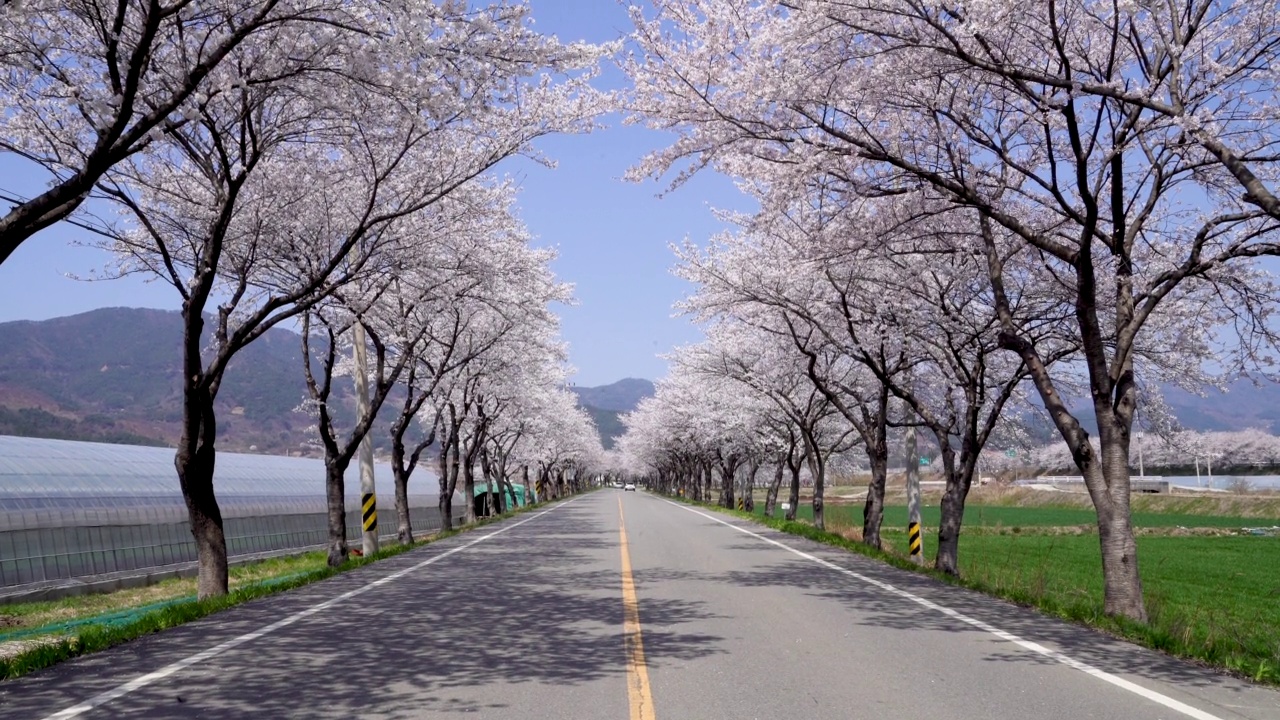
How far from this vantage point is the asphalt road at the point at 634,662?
6.61m

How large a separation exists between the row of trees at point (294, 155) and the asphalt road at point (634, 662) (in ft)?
12.4

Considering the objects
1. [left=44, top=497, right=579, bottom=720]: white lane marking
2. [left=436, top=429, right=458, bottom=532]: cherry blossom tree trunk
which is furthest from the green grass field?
[left=44, top=497, right=579, bottom=720]: white lane marking

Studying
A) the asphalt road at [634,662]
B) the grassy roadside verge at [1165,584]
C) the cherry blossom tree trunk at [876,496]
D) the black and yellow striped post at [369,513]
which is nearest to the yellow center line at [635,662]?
the asphalt road at [634,662]

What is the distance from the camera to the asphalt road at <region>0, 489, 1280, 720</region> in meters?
6.61

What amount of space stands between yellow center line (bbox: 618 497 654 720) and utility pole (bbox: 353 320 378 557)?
9807mm

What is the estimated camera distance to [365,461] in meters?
23.3

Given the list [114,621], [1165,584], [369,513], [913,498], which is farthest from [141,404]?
[114,621]

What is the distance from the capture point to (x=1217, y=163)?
41.7ft

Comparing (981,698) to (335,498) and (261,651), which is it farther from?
(335,498)

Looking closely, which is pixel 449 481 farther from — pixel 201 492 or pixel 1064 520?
pixel 1064 520

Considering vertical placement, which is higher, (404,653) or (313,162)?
(313,162)

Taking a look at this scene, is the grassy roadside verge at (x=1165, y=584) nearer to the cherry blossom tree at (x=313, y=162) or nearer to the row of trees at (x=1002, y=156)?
the row of trees at (x=1002, y=156)

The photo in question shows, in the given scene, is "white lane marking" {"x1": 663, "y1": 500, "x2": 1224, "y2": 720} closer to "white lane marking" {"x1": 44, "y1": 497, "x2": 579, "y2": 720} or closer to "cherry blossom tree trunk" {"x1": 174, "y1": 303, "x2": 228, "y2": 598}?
"white lane marking" {"x1": 44, "y1": 497, "x2": 579, "y2": 720}

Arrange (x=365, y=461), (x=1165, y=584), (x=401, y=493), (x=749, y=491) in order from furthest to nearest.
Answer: (x=749, y=491) < (x=401, y=493) < (x=1165, y=584) < (x=365, y=461)
